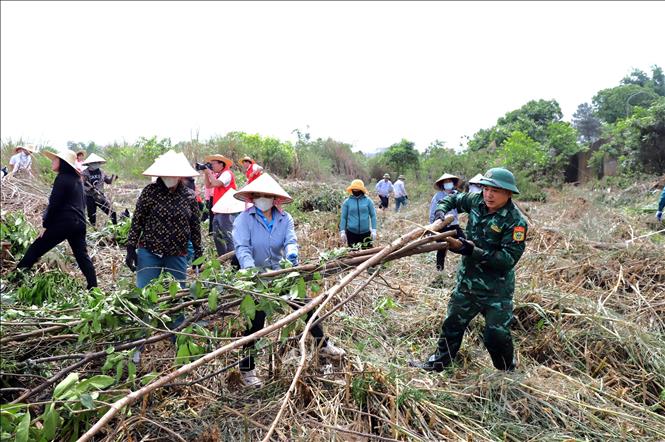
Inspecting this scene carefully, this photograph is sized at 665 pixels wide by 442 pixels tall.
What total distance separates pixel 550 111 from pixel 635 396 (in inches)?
1299

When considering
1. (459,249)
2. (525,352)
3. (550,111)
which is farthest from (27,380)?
(550,111)

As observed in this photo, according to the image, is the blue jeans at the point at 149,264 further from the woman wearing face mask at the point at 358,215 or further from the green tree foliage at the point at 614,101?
the green tree foliage at the point at 614,101

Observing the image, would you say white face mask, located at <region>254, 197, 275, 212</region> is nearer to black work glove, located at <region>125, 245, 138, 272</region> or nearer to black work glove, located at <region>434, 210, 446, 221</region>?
black work glove, located at <region>125, 245, 138, 272</region>

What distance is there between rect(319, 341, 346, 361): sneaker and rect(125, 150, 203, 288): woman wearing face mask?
1.21 metres

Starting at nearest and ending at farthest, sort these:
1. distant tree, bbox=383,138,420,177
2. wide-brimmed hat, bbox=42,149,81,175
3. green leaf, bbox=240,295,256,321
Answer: green leaf, bbox=240,295,256,321 < wide-brimmed hat, bbox=42,149,81,175 < distant tree, bbox=383,138,420,177

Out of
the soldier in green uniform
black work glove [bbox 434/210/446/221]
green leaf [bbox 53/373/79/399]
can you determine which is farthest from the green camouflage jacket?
green leaf [bbox 53/373/79/399]

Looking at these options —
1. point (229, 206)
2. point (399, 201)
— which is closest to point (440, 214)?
point (229, 206)

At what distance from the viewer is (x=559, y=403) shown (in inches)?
112

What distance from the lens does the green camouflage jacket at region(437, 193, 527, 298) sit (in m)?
3.06

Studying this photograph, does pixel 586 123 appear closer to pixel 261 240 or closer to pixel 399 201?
pixel 399 201

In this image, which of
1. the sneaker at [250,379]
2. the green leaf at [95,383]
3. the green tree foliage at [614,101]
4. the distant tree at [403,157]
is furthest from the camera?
the green tree foliage at [614,101]

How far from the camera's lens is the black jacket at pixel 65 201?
14.1 ft

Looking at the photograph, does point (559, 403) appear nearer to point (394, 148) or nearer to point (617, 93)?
point (394, 148)

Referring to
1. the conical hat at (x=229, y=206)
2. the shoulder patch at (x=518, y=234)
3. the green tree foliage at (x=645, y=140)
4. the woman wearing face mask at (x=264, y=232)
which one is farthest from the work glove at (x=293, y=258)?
the green tree foliage at (x=645, y=140)
